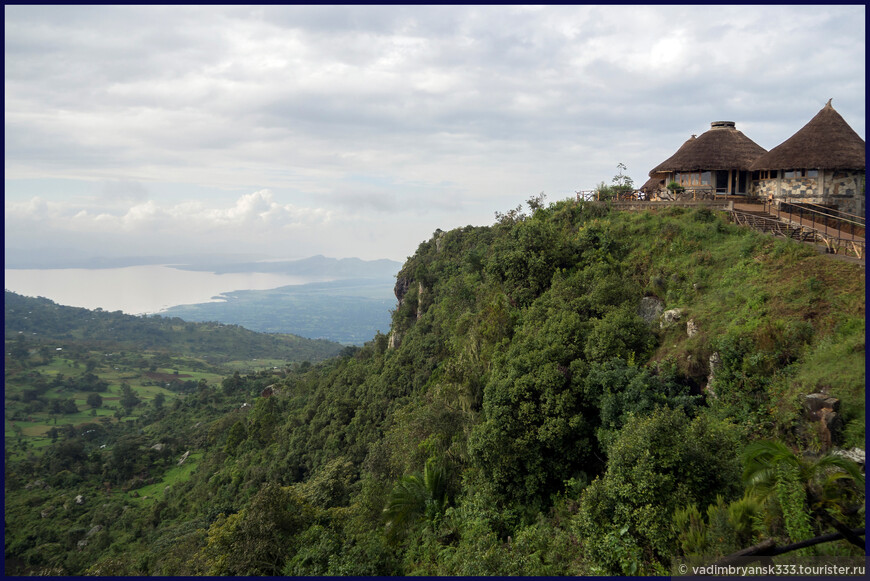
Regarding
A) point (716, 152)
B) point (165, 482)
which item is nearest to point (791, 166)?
point (716, 152)

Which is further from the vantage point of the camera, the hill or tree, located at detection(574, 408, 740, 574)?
the hill

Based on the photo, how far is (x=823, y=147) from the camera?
55.2 ft

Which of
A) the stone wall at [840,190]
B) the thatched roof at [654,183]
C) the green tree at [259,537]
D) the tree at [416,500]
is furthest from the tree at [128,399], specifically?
the stone wall at [840,190]

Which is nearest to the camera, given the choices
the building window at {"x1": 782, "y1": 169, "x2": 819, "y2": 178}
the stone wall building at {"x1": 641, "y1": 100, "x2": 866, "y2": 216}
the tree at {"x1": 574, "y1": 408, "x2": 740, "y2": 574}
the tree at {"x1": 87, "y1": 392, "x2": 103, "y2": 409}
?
the tree at {"x1": 574, "y1": 408, "x2": 740, "y2": 574}

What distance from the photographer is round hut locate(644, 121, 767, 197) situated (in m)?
20.5

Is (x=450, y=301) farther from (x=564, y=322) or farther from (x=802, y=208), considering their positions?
(x=802, y=208)

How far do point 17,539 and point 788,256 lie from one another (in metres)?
45.1

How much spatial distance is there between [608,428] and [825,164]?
12.9 meters

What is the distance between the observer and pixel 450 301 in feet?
103

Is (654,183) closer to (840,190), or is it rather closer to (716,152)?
(716,152)

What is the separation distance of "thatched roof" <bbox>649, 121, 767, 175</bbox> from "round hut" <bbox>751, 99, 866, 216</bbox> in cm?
231

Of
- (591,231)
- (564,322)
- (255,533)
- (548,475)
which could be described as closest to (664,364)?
(564,322)

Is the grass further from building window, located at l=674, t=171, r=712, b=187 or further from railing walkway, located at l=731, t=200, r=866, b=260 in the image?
railing walkway, located at l=731, t=200, r=866, b=260

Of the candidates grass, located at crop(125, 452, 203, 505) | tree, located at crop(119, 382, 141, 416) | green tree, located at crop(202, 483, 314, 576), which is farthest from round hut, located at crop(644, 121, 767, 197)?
tree, located at crop(119, 382, 141, 416)
